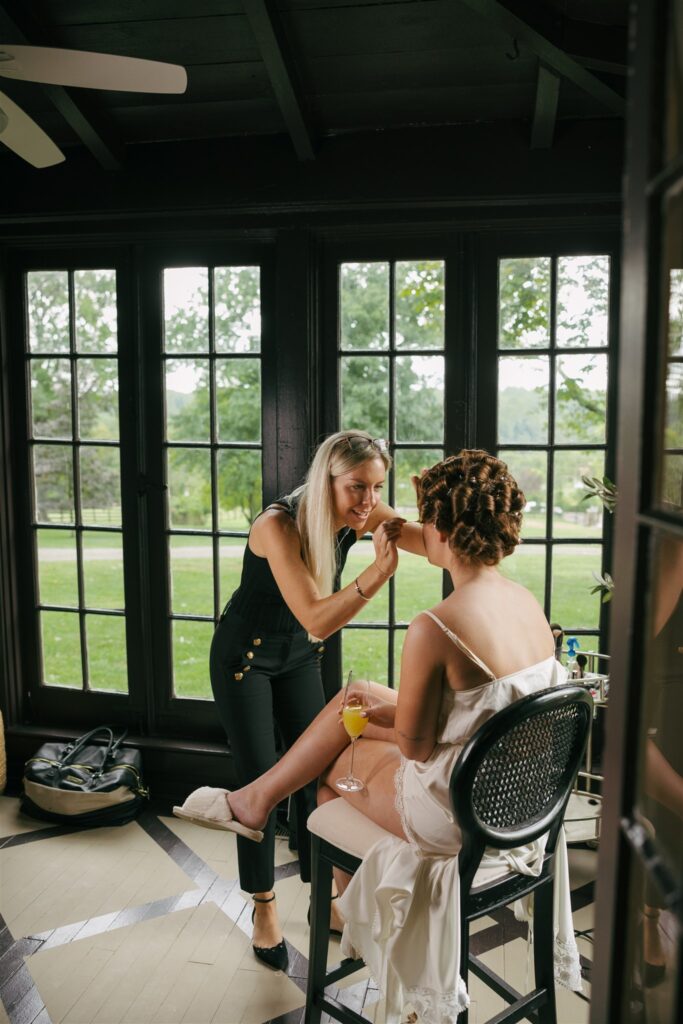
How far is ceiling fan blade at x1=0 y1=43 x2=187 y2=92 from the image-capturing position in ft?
6.31

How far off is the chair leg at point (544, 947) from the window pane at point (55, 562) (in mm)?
2593

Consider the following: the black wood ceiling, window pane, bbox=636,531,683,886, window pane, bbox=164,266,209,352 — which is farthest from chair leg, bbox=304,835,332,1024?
the black wood ceiling

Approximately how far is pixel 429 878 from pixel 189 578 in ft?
7.15

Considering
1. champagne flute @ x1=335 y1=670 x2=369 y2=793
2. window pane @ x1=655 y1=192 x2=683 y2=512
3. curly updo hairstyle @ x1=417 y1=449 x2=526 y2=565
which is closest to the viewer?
window pane @ x1=655 y1=192 x2=683 y2=512

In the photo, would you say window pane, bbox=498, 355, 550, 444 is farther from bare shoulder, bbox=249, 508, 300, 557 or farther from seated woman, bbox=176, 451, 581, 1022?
seated woman, bbox=176, 451, 581, 1022

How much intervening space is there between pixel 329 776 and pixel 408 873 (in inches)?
18.7

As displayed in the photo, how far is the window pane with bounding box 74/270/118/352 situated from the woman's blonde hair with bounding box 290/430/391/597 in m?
1.60

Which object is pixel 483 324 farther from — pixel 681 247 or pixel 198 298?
pixel 681 247

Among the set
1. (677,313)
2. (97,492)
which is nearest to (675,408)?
(677,313)

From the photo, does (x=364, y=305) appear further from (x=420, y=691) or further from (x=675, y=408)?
(x=420, y=691)

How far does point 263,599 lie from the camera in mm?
2537

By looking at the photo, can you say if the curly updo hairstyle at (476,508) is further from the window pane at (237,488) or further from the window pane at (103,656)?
the window pane at (103,656)

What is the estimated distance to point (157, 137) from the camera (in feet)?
10.9

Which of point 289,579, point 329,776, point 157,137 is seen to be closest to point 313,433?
point 289,579
